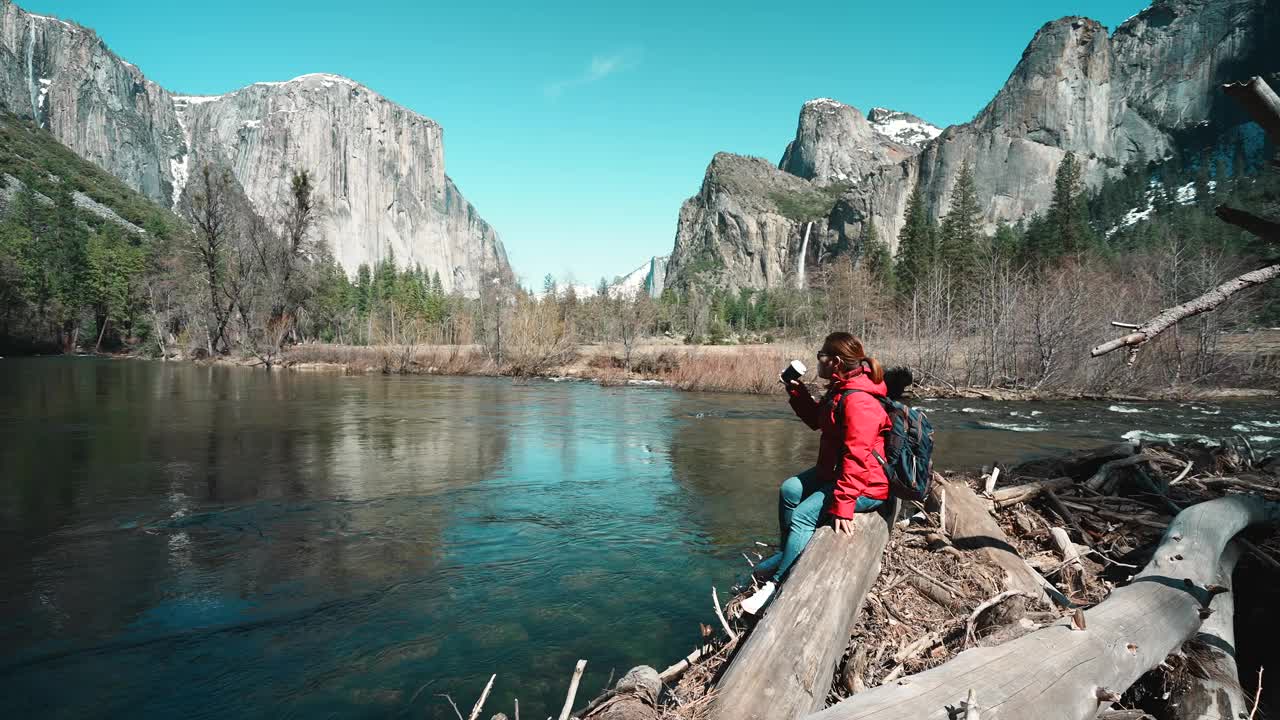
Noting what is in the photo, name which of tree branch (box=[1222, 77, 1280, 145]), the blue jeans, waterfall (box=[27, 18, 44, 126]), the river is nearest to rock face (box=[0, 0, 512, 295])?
waterfall (box=[27, 18, 44, 126])

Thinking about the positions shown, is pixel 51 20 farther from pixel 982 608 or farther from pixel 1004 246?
pixel 982 608

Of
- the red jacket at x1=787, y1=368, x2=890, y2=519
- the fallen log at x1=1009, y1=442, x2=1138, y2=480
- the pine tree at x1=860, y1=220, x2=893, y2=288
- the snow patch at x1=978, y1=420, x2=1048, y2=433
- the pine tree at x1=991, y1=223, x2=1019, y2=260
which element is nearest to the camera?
the red jacket at x1=787, y1=368, x2=890, y2=519

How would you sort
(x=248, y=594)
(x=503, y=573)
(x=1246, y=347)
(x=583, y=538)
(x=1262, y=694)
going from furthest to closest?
(x=1246, y=347) → (x=583, y=538) → (x=503, y=573) → (x=248, y=594) → (x=1262, y=694)

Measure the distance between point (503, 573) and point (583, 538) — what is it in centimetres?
153

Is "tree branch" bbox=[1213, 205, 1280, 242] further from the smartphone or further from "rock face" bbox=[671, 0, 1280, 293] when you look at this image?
"rock face" bbox=[671, 0, 1280, 293]

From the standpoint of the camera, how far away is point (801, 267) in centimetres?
19988

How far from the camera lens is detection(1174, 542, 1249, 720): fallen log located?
337 centimetres

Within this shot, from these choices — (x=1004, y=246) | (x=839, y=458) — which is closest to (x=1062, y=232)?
(x=1004, y=246)

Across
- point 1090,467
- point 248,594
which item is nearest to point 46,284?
point 248,594

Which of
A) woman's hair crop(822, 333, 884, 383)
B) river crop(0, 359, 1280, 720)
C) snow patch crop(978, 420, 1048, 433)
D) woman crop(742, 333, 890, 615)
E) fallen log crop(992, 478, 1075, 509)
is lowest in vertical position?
river crop(0, 359, 1280, 720)

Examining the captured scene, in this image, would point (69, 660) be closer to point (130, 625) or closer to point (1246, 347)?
point (130, 625)

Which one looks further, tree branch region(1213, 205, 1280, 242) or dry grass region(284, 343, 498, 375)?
dry grass region(284, 343, 498, 375)

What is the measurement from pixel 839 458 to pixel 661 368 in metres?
33.5

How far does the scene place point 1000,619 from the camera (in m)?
3.69
